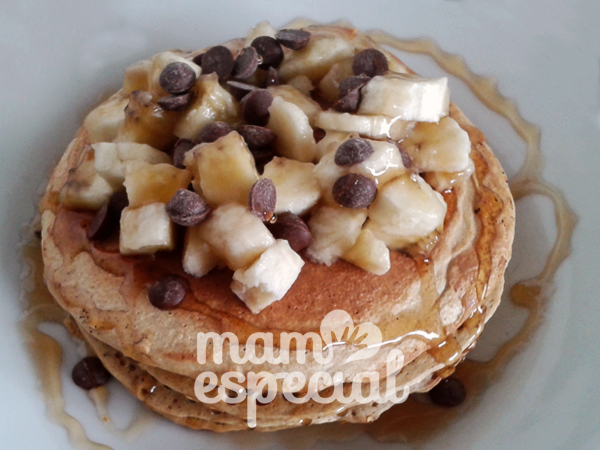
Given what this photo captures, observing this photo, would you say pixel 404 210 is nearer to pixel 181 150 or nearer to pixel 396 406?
pixel 181 150

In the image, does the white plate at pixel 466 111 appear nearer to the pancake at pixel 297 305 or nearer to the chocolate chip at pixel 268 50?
the pancake at pixel 297 305

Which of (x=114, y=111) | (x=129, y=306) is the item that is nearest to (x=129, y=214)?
(x=129, y=306)

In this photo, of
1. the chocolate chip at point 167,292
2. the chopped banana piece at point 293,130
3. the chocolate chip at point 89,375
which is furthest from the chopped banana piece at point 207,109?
the chocolate chip at point 89,375

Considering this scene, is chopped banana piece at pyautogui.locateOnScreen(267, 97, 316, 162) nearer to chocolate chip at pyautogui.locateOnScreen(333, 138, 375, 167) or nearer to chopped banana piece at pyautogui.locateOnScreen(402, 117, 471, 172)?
chocolate chip at pyautogui.locateOnScreen(333, 138, 375, 167)

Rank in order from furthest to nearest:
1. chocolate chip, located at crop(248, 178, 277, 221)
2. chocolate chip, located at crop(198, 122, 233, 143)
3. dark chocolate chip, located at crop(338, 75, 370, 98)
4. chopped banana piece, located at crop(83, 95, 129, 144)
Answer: chopped banana piece, located at crop(83, 95, 129, 144) < dark chocolate chip, located at crop(338, 75, 370, 98) < chocolate chip, located at crop(198, 122, 233, 143) < chocolate chip, located at crop(248, 178, 277, 221)

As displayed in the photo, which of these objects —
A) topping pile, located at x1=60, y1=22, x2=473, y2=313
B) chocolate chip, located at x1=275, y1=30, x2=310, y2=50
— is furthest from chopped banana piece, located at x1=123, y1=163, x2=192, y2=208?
chocolate chip, located at x1=275, y1=30, x2=310, y2=50

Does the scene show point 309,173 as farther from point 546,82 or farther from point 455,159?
point 546,82
